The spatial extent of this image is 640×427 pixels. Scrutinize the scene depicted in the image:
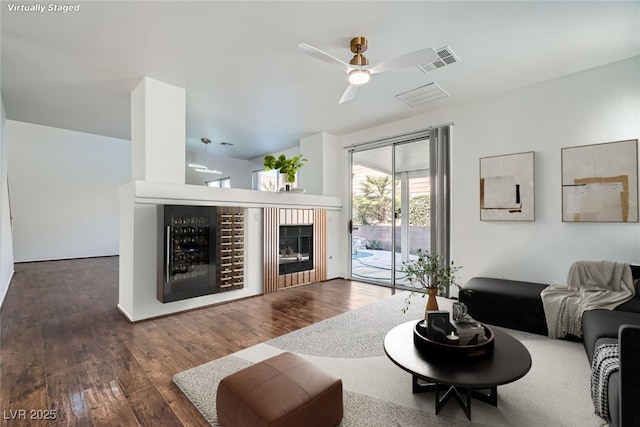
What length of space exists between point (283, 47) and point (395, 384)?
3.33 m

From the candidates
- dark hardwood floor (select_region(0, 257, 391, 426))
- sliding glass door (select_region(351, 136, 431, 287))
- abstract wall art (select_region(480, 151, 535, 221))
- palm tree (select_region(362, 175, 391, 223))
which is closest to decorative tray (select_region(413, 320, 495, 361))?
dark hardwood floor (select_region(0, 257, 391, 426))

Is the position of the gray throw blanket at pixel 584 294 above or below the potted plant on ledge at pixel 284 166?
below

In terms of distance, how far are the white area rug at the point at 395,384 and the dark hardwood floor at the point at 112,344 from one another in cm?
20

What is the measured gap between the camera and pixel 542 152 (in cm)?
380

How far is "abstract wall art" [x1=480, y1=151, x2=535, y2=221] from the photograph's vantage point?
12.7ft

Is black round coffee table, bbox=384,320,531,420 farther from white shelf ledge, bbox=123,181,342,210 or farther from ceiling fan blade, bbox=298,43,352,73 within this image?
white shelf ledge, bbox=123,181,342,210

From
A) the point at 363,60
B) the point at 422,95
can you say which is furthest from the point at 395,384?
the point at 422,95

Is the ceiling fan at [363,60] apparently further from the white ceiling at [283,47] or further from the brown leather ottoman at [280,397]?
the brown leather ottoman at [280,397]

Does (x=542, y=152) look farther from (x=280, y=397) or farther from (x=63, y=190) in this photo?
(x=63, y=190)

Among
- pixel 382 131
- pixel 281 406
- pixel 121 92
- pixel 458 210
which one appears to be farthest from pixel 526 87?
pixel 121 92

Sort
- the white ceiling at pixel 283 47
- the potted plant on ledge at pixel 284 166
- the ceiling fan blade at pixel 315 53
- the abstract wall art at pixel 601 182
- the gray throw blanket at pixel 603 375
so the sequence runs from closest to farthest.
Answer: the gray throw blanket at pixel 603 375, the ceiling fan blade at pixel 315 53, the white ceiling at pixel 283 47, the abstract wall art at pixel 601 182, the potted plant on ledge at pixel 284 166

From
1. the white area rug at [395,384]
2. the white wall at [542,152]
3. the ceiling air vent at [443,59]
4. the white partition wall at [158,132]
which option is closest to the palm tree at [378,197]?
the white wall at [542,152]

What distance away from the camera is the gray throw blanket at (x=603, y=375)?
1.69 metres

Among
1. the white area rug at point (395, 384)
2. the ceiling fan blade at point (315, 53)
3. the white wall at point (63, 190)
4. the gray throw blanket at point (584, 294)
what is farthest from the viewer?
the white wall at point (63, 190)
